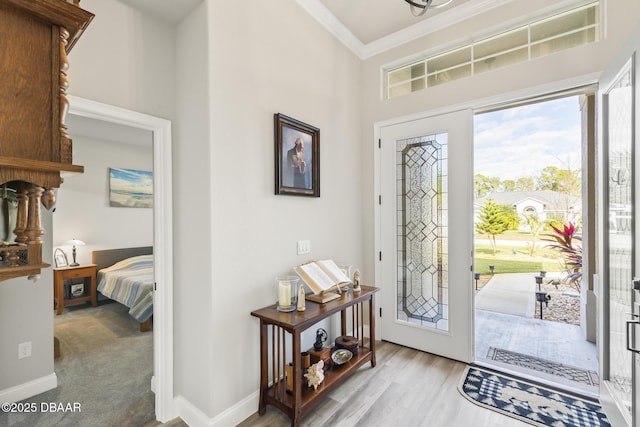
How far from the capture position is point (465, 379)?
8.18ft

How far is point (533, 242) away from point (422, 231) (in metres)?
4.98

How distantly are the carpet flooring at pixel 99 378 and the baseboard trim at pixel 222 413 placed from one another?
0.22 metres

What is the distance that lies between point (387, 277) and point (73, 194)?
4.90 metres

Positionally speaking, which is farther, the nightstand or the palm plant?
the nightstand

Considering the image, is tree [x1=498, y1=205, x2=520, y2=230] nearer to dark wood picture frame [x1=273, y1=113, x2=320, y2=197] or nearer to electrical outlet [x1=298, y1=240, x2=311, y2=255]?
dark wood picture frame [x1=273, y1=113, x2=320, y2=197]

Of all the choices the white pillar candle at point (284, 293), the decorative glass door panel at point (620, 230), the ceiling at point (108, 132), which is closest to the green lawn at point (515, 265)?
→ the decorative glass door panel at point (620, 230)

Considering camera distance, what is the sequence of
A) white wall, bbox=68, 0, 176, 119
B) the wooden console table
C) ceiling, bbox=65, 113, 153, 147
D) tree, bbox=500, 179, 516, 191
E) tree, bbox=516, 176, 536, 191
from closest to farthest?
white wall, bbox=68, 0, 176, 119
the wooden console table
ceiling, bbox=65, 113, 153, 147
tree, bbox=516, 176, 536, 191
tree, bbox=500, 179, 516, 191

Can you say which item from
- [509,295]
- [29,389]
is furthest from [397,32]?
[509,295]

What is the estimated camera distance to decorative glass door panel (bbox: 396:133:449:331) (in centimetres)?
291

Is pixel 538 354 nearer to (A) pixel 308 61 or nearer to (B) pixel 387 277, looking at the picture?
(B) pixel 387 277

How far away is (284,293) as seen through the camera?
6.94ft

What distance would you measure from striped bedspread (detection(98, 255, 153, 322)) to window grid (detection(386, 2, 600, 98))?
3740mm

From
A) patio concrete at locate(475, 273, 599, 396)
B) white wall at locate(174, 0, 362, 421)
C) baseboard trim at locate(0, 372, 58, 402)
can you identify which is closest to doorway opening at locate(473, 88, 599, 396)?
patio concrete at locate(475, 273, 599, 396)

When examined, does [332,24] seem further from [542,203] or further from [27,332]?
[542,203]
